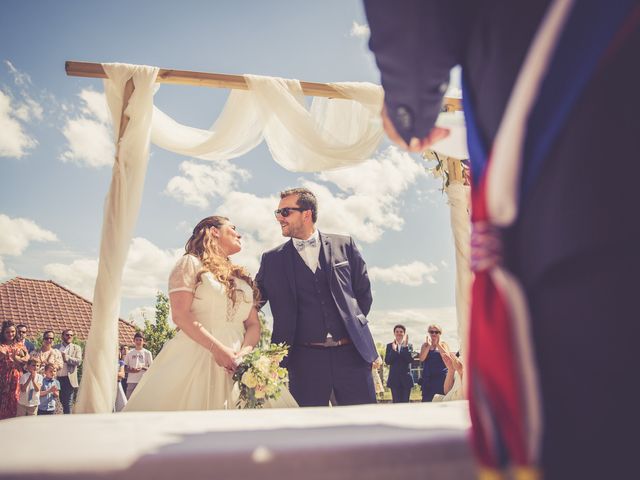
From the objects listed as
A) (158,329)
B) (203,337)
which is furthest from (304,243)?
(158,329)

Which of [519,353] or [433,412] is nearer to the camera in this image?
[519,353]

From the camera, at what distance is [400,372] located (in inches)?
380

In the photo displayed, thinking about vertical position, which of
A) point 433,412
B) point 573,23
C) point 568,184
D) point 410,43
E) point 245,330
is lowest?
point 433,412

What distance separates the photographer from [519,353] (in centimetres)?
91

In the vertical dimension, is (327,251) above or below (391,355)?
above

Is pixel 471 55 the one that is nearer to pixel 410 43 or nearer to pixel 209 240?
pixel 410 43

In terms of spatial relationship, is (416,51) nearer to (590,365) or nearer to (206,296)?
(590,365)

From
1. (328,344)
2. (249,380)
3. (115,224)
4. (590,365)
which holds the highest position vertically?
(115,224)

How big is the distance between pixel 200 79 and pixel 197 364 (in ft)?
8.96

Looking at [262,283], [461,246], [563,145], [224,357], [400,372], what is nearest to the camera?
[563,145]

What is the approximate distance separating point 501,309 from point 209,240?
3702mm

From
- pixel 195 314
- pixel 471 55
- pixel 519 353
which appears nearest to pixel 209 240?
pixel 195 314

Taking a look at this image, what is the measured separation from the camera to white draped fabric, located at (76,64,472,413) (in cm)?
416

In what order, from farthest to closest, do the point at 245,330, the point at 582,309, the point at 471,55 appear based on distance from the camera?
the point at 245,330 → the point at 471,55 → the point at 582,309
